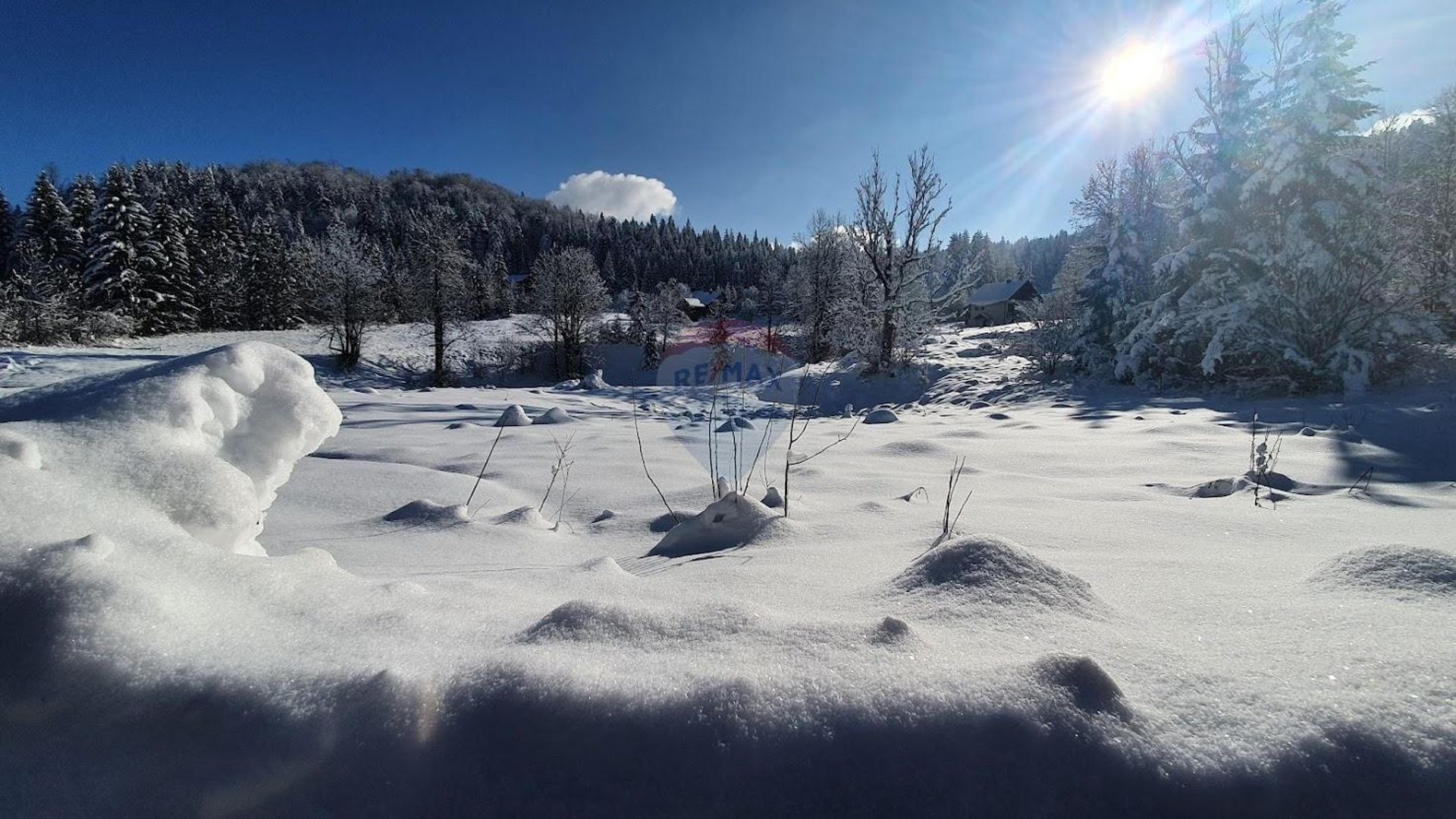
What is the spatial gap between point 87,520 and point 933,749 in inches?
56.4

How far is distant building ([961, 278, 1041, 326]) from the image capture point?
46344 millimetres

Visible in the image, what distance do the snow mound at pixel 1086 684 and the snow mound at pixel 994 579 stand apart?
45 centimetres

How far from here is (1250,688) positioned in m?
0.83

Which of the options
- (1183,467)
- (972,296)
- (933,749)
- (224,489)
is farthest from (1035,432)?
(972,296)

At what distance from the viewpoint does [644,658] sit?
3.02 ft

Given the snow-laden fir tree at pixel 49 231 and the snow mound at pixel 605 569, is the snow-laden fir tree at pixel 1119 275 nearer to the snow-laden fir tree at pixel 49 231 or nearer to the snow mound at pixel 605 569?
the snow mound at pixel 605 569

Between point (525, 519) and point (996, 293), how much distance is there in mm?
52618

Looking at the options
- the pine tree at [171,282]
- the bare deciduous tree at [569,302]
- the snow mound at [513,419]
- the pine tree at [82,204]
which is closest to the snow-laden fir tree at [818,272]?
the bare deciduous tree at [569,302]

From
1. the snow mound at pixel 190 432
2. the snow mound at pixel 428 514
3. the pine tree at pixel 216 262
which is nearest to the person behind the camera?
the snow mound at pixel 190 432

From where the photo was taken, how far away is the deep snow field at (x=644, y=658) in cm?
68

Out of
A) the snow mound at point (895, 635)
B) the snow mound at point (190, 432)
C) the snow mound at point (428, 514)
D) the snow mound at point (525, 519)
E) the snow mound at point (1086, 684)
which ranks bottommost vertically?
the snow mound at point (525, 519)

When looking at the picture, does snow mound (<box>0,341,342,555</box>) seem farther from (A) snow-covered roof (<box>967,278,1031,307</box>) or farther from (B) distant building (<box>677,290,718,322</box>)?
(A) snow-covered roof (<box>967,278,1031,307</box>)

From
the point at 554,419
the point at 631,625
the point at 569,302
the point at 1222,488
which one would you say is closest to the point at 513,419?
the point at 554,419

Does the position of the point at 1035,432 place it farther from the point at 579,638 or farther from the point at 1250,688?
the point at 579,638
